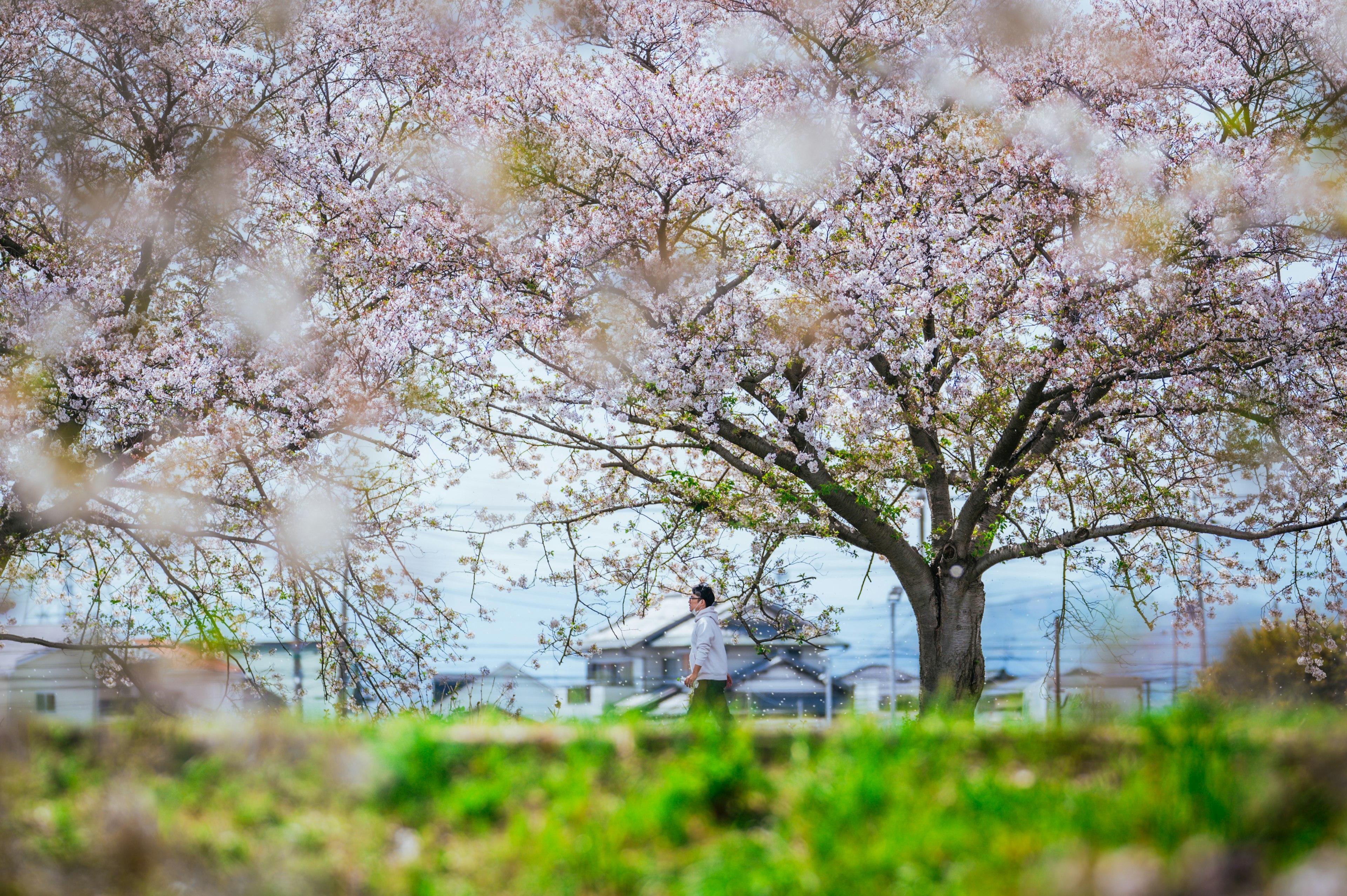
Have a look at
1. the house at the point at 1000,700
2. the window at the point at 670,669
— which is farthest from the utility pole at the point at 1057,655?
the window at the point at 670,669

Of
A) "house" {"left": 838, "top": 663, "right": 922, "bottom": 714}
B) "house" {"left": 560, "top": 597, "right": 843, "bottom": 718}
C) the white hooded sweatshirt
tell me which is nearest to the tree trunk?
the white hooded sweatshirt

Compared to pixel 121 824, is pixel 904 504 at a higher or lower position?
higher

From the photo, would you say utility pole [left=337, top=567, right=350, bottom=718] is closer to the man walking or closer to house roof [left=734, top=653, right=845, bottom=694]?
the man walking

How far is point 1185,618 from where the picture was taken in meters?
11.5

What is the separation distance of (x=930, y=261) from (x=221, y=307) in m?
7.51

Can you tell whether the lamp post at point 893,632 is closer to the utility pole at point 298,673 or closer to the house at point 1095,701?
the house at point 1095,701

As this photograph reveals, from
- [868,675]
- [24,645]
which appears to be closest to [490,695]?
[24,645]

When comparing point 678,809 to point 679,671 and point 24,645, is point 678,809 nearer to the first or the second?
point 24,645

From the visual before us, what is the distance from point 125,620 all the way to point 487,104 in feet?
22.1

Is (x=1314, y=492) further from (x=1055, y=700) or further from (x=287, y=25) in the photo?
(x=287, y=25)

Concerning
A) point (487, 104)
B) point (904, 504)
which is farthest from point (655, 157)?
point (904, 504)

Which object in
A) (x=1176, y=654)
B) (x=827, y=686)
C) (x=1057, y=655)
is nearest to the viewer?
(x=1057, y=655)

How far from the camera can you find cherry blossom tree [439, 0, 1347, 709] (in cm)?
948

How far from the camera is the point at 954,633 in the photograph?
1136cm
